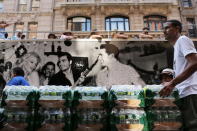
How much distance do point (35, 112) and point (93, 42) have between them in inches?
314

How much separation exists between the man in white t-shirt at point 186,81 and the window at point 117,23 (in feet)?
74.0

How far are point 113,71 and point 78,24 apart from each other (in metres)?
16.0

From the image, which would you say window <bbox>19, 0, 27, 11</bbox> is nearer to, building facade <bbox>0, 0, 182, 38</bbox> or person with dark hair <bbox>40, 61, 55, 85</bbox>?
building facade <bbox>0, 0, 182, 38</bbox>

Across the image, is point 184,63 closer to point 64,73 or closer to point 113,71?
point 113,71

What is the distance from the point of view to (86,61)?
1093 cm

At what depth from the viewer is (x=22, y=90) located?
3.45 meters

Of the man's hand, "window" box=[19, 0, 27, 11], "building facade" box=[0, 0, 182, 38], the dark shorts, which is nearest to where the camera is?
the dark shorts

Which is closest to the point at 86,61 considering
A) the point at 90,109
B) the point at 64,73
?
the point at 64,73

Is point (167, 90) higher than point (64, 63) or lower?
lower

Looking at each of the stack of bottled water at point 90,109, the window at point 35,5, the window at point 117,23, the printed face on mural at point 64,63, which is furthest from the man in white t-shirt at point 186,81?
the window at point 35,5

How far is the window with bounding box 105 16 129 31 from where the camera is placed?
84.8 ft

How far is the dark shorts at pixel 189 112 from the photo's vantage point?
3.09m

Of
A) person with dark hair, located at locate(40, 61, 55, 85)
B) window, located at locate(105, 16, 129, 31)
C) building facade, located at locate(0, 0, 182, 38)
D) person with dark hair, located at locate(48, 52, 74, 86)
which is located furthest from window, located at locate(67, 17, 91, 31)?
person with dark hair, located at locate(40, 61, 55, 85)

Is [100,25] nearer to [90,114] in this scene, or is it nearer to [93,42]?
[93,42]
